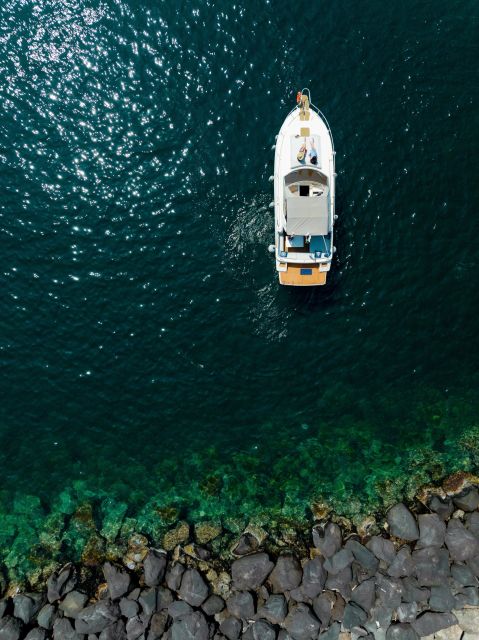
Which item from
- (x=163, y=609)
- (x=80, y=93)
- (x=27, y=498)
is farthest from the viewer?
(x=80, y=93)

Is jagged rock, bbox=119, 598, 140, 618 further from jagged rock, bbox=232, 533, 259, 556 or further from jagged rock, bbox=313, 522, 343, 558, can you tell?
jagged rock, bbox=313, 522, 343, 558

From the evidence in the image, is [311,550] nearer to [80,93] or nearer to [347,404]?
[347,404]

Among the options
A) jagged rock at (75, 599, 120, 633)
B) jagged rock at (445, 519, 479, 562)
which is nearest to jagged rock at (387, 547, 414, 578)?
jagged rock at (445, 519, 479, 562)

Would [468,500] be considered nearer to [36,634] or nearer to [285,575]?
[285,575]

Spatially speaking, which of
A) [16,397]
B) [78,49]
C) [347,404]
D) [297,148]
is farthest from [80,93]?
[347,404]

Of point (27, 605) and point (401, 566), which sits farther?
point (27, 605)

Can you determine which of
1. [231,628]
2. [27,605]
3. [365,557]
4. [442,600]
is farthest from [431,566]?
[27,605]
